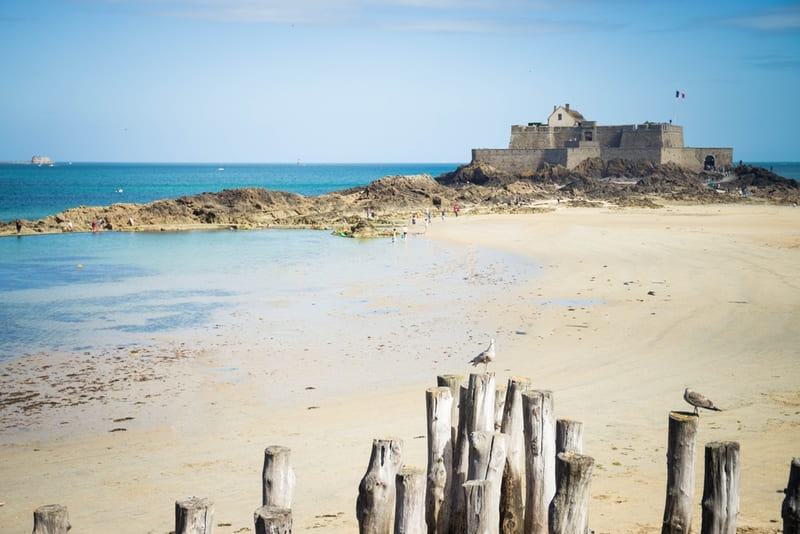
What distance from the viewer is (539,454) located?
5.84 m

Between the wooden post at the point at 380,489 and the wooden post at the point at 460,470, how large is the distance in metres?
0.73

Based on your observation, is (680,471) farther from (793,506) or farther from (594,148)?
(594,148)

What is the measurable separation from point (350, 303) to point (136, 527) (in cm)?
1278

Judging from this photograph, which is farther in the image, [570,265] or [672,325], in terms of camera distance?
[570,265]

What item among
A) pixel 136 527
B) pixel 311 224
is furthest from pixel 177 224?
pixel 136 527

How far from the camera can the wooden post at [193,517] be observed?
436 centimetres

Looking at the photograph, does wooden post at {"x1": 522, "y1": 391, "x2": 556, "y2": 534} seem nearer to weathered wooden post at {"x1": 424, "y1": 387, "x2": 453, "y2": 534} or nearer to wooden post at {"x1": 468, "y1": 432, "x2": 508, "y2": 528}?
wooden post at {"x1": 468, "y1": 432, "x2": 508, "y2": 528}

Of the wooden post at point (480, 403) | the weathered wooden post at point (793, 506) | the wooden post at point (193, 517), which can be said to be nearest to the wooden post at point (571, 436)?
the wooden post at point (480, 403)

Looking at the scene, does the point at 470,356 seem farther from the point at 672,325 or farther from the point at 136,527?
the point at 136,527

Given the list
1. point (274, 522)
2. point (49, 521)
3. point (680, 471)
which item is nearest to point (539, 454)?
point (680, 471)

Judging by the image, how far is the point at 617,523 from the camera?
6504 millimetres

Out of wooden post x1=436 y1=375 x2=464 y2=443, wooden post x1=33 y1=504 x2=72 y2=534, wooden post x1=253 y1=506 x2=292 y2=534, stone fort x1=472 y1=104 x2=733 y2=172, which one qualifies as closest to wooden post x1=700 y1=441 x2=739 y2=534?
wooden post x1=436 y1=375 x2=464 y2=443

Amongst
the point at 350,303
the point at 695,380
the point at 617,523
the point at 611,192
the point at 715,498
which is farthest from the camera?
the point at 611,192

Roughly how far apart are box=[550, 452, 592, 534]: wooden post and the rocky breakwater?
33.3 meters
